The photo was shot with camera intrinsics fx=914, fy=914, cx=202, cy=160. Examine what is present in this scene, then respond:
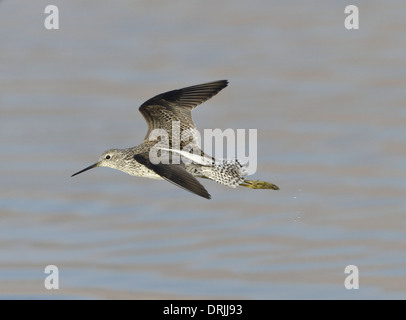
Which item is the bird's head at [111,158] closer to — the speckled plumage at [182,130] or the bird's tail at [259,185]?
the speckled plumage at [182,130]

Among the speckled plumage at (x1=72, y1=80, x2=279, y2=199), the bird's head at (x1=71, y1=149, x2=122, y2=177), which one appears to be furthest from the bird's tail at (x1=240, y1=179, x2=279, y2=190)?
the bird's head at (x1=71, y1=149, x2=122, y2=177)

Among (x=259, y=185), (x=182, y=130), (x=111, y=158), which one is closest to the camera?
(x=182, y=130)

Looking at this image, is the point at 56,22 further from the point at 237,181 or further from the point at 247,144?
the point at 237,181

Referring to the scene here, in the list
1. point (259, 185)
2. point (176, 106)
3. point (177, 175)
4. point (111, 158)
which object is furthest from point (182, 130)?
point (177, 175)

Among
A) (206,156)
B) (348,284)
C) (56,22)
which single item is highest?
(56,22)

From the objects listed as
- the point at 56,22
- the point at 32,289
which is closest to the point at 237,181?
the point at 32,289

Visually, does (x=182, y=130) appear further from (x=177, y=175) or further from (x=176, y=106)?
(x=177, y=175)
